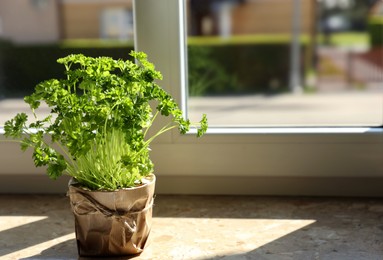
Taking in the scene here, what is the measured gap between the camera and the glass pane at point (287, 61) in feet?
4.95

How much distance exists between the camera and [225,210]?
1339mm

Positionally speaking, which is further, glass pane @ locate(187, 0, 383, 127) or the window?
glass pane @ locate(187, 0, 383, 127)

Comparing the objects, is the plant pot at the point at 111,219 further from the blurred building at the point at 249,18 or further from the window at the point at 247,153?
the blurred building at the point at 249,18

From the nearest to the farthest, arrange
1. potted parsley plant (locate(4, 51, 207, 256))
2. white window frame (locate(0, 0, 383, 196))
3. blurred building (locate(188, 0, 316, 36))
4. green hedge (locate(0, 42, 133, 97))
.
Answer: potted parsley plant (locate(4, 51, 207, 256)), white window frame (locate(0, 0, 383, 196)), green hedge (locate(0, 42, 133, 97)), blurred building (locate(188, 0, 316, 36))

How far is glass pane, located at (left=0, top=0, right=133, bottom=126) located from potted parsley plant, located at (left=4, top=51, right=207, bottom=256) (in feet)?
1.52

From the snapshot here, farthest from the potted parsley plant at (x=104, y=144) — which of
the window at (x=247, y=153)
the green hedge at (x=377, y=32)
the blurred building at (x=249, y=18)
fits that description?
the blurred building at (x=249, y=18)

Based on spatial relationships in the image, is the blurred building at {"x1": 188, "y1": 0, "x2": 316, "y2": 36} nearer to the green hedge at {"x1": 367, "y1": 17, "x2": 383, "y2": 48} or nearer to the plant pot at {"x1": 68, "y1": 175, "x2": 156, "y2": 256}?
the green hedge at {"x1": 367, "y1": 17, "x2": 383, "y2": 48}

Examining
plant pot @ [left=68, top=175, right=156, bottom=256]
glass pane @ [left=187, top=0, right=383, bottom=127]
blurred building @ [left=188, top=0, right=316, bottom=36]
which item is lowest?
plant pot @ [left=68, top=175, right=156, bottom=256]

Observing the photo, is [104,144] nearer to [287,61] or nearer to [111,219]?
[111,219]

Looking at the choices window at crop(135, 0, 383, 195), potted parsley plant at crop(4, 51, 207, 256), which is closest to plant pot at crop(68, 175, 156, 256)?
potted parsley plant at crop(4, 51, 207, 256)

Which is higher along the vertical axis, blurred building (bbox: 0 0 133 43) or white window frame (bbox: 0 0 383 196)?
blurred building (bbox: 0 0 133 43)

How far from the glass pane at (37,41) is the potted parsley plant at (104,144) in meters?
0.46

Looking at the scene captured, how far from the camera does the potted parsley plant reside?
986 mm

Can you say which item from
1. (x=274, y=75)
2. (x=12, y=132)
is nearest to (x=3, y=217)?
(x=12, y=132)
